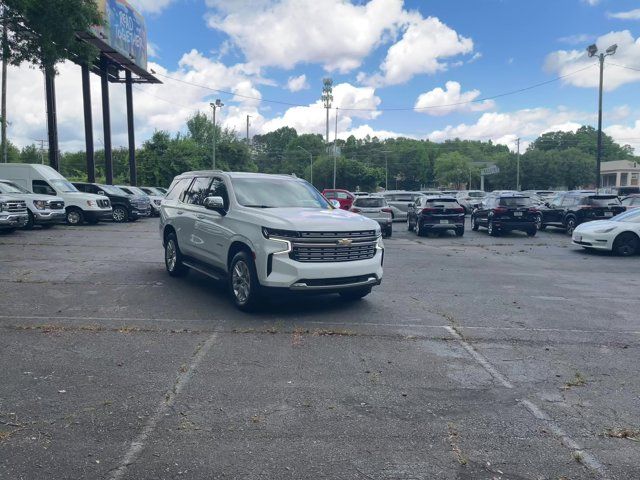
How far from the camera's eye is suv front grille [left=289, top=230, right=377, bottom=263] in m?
6.88

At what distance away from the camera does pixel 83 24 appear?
17.5 m

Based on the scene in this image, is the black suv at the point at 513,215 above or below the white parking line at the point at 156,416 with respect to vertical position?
above

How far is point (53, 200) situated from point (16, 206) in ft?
8.14

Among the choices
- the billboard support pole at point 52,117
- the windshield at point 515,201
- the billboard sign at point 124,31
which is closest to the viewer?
the windshield at point 515,201

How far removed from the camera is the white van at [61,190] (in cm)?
2083

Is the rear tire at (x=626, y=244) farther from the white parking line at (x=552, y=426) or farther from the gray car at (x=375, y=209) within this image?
the white parking line at (x=552, y=426)

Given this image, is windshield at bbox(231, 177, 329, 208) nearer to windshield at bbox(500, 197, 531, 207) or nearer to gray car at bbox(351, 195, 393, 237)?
gray car at bbox(351, 195, 393, 237)

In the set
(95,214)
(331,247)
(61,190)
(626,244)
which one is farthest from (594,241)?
(61,190)

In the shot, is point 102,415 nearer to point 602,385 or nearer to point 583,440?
point 583,440

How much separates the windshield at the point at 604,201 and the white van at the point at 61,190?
19.6m

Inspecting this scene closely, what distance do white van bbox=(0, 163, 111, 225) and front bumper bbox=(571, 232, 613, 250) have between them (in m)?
17.8

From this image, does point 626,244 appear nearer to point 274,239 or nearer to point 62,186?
point 274,239

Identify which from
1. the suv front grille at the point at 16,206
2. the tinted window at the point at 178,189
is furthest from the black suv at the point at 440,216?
the suv front grille at the point at 16,206

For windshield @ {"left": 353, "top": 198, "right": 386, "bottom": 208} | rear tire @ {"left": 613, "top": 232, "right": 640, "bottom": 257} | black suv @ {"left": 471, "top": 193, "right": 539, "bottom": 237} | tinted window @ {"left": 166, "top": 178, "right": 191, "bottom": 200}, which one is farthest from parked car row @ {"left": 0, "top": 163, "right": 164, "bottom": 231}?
rear tire @ {"left": 613, "top": 232, "right": 640, "bottom": 257}
